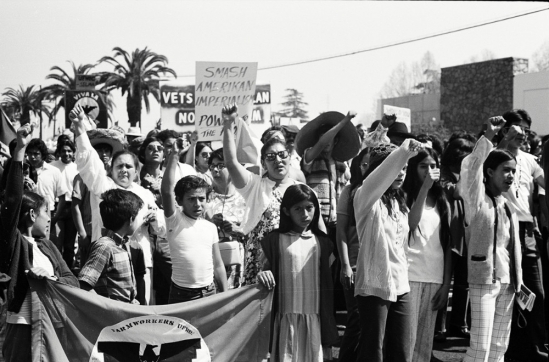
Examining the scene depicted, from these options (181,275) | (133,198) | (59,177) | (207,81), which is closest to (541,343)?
(181,275)

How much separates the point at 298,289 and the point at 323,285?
0.19m

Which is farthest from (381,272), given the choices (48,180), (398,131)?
(48,180)

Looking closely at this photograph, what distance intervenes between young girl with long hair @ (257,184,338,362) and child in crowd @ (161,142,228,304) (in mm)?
582

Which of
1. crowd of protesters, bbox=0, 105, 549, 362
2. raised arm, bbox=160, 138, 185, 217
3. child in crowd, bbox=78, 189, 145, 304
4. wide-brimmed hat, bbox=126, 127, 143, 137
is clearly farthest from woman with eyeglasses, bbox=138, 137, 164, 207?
wide-brimmed hat, bbox=126, 127, 143, 137

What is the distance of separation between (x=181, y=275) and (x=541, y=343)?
325 centimetres

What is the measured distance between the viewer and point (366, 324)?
450 centimetres

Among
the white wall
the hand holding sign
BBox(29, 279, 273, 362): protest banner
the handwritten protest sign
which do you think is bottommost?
BBox(29, 279, 273, 362): protest banner

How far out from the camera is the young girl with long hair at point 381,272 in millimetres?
4477

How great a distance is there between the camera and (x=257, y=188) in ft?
17.3

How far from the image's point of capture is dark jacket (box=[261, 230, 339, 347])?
4.72 meters

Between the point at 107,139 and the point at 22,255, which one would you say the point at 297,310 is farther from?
the point at 107,139

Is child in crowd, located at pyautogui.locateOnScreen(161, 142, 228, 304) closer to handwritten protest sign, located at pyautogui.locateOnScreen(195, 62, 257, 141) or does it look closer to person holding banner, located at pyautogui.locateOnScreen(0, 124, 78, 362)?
person holding banner, located at pyautogui.locateOnScreen(0, 124, 78, 362)

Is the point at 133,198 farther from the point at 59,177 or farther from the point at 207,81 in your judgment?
the point at 59,177

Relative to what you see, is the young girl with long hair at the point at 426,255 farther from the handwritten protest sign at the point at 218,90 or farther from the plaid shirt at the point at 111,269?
the handwritten protest sign at the point at 218,90
